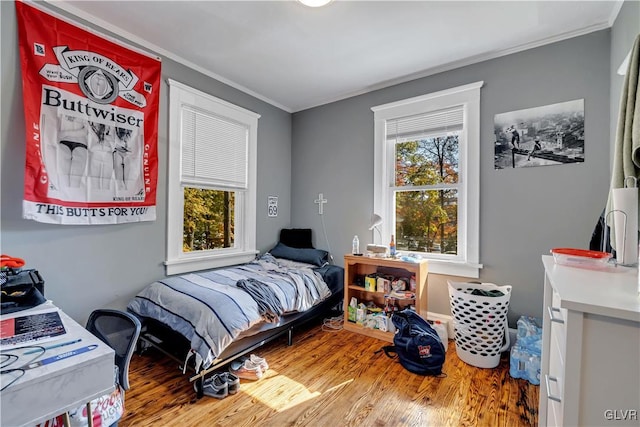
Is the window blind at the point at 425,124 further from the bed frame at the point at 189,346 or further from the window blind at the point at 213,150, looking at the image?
the bed frame at the point at 189,346

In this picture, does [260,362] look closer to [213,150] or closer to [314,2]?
[213,150]

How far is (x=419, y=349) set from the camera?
6.93 ft

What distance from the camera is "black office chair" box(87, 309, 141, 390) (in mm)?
1254

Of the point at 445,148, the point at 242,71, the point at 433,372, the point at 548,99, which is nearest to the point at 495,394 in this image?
the point at 433,372

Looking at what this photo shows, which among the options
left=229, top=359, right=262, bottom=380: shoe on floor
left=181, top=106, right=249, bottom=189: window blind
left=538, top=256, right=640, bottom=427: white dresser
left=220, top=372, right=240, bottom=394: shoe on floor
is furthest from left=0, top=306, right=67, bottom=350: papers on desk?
left=538, top=256, right=640, bottom=427: white dresser

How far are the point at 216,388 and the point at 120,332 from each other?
0.79 metres

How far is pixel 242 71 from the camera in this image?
115 inches

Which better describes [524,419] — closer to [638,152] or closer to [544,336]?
[544,336]

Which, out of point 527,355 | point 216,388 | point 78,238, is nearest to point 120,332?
point 216,388

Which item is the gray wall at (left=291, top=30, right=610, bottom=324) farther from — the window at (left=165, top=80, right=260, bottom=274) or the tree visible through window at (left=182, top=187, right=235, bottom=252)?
the tree visible through window at (left=182, top=187, right=235, bottom=252)

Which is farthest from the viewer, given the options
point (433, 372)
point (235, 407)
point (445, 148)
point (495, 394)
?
point (445, 148)

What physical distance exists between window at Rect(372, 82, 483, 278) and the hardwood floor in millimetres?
1032

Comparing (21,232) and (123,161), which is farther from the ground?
(123,161)

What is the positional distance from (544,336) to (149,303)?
259cm
